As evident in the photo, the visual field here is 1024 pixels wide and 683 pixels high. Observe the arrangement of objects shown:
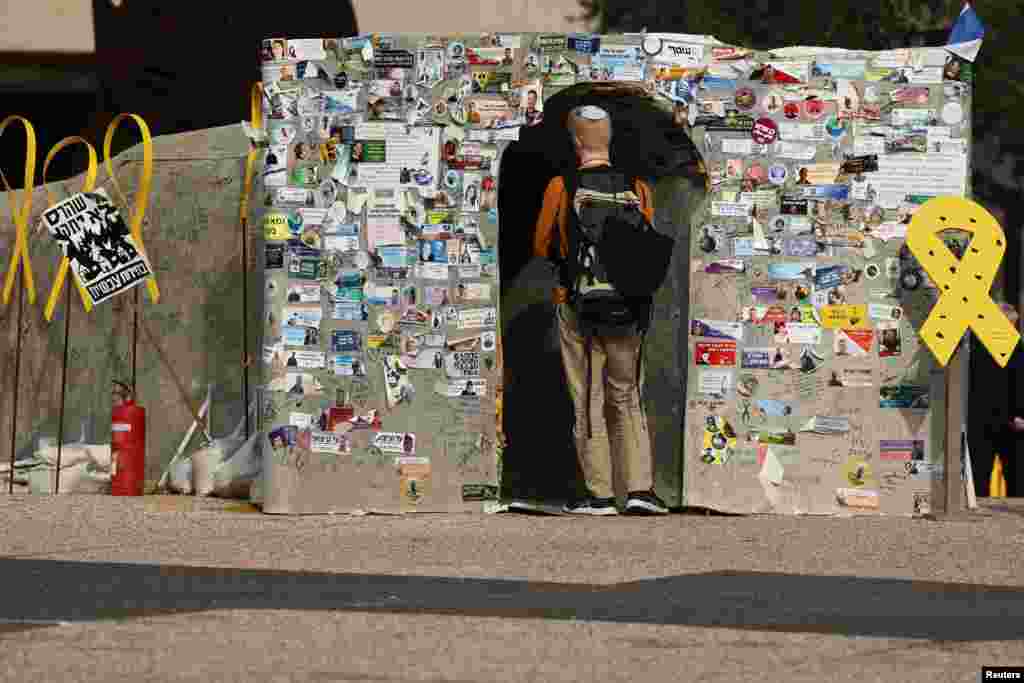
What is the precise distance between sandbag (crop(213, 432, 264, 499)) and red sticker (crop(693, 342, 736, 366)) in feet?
9.69

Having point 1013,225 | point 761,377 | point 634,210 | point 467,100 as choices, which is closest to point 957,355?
point 761,377

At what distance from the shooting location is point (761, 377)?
1464 centimetres

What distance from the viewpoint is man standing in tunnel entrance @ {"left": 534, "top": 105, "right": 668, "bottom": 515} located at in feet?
47.9

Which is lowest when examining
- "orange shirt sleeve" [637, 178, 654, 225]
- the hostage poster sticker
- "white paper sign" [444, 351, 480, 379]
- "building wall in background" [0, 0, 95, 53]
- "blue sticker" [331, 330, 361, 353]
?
"white paper sign" [444, 351, 480, 379]

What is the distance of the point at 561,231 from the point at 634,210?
1.44 feet

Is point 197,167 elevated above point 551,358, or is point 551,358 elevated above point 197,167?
point 197,167

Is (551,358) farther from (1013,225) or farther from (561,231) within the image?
(1013,225)

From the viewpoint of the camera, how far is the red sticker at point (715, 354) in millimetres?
14648

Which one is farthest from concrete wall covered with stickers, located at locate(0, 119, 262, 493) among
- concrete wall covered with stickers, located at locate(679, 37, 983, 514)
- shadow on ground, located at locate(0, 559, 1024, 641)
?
shadow on ground, located at locate(0, 559, 1024, 641)

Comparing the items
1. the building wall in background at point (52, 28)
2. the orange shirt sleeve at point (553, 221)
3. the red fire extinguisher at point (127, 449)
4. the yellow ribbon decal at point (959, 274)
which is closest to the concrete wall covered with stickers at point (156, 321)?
the red fire extinguisher at point (127, 449)

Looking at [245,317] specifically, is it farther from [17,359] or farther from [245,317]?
[17,359]

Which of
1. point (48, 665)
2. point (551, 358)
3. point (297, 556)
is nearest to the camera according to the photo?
point (48, 665)

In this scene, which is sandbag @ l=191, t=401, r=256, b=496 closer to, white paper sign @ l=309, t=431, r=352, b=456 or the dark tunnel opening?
white paper sign @ l=309, t=431, r=352, b=456

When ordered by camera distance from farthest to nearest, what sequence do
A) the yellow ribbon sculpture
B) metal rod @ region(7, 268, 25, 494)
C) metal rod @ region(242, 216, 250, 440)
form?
metal rod @ region(7, 268, 25, 494) < metal rod @ region(242, 216, 250, 440) < the yellow ribbon sculpture
